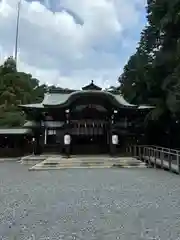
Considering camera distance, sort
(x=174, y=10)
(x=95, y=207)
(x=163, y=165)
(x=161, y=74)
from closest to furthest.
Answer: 1. (x=95, y=207)
2. (x=163, y=165)
3. (x=174, y=10)
4. (x=161, y=74)

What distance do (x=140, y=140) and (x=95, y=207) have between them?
61.6ft

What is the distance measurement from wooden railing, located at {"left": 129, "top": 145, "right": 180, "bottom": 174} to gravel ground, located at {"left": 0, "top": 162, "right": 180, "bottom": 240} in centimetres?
461

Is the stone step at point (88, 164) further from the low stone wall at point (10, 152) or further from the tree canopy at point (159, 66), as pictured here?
the low stone wall at point (10, 152)

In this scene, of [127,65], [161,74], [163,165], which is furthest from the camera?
[127,65]

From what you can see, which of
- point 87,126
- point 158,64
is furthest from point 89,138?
point 158,64

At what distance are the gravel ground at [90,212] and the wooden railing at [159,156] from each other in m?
4.61

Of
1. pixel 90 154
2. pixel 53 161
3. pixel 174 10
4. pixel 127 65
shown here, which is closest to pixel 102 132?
pixel 90 154

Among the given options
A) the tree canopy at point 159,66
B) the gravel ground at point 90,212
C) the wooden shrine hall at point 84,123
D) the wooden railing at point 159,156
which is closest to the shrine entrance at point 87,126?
the wooden shrine hall at point 84,123

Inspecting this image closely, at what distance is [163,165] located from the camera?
15805 millimetres

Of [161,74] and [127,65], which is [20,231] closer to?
[161,74]

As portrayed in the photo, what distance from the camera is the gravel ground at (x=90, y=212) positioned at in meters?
4.70

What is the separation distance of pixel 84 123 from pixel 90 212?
1555cm

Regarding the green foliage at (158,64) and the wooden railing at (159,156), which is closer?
the wooden railing at (159,156)

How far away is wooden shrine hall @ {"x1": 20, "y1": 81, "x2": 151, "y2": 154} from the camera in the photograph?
2103 cm
